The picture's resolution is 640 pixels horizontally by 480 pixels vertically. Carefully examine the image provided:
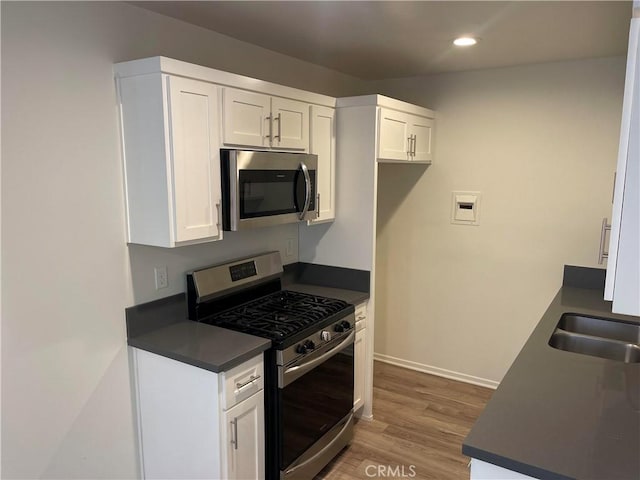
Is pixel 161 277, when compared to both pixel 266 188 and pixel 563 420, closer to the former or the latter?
pixel 266 188

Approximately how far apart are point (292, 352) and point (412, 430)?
1.36 metres

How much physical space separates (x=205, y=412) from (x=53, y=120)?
136 centimetres

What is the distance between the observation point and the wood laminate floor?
273 centimetres

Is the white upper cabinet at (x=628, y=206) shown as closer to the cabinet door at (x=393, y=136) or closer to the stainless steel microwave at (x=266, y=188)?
the stainless steel microwave at (x=266, y=188)

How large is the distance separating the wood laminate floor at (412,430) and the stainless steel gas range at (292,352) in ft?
0.55

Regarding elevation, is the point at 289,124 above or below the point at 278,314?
above

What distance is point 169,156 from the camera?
6.55 feet

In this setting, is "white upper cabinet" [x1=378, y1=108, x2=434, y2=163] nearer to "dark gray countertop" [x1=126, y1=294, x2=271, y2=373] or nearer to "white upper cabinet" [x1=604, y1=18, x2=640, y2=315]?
"dark gray countertop" [x1=126, y1=294, x2=271, y2=373]

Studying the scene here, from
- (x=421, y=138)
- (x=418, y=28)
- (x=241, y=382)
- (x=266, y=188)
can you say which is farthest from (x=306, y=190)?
(x=421, y=138)

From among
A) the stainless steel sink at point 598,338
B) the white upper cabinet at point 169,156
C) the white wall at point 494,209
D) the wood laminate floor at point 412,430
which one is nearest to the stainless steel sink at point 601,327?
the stainless steel sink at point 598,338

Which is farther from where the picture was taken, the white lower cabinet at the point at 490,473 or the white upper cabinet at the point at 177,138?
the white upper cabinet at the point at 177,138

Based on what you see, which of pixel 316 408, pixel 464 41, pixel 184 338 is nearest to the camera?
pixel 184 338

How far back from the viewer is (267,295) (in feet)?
9.70

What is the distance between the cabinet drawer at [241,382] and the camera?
2.01 meters
